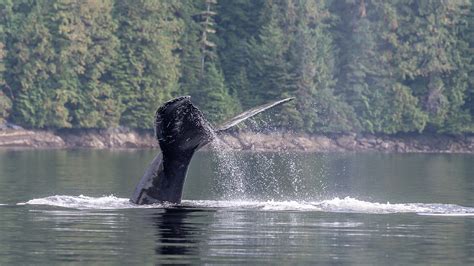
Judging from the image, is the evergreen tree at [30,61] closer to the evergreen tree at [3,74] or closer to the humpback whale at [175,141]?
the evergreen tree at [3,74]

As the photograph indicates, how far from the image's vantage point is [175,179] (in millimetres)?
43406

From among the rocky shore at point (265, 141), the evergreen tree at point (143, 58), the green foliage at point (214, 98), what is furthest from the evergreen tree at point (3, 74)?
the green foliage at point (214, 98)

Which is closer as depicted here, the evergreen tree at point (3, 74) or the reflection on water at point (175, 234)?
the reflection on water at point (175, 234)

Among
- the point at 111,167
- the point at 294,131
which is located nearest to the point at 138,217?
the point at 111,167

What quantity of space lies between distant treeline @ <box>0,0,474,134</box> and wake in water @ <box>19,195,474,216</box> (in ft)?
223

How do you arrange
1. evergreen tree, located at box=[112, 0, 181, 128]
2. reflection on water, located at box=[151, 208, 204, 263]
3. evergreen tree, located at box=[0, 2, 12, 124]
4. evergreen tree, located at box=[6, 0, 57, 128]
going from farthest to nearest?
evergreen tree, located at box=[112, 0, 181, 128], evergreen tree, located at box=[6, 0, 57, 128], evergreen tree, located at box=[0, 2, 12, 124], reflection on water, located at box=[151, 208, 204, 263]

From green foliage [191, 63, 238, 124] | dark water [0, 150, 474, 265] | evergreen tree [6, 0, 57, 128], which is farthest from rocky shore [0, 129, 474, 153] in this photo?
dark water [0, 150, 474, 265]

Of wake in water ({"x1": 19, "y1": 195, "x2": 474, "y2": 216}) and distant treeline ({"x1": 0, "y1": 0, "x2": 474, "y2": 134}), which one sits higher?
wake in water ({"x1": 19, "y1": 195, "x2": 474, "y2": 216})

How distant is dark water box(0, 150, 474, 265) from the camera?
35344 mm

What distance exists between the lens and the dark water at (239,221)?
116 ft

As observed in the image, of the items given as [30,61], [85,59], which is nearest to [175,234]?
[30,61]

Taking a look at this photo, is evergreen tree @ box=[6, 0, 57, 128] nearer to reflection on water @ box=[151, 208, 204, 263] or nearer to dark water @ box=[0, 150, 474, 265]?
dark water @ box=[0, 150, 474, 265]

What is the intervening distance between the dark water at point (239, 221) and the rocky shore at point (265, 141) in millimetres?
41380

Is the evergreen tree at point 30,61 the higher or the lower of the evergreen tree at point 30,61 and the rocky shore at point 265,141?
the higher
